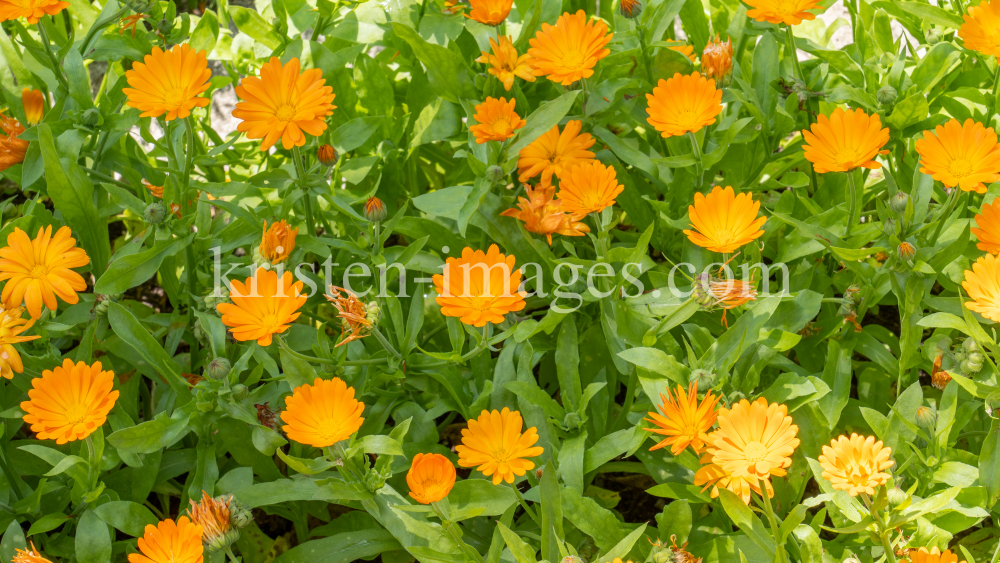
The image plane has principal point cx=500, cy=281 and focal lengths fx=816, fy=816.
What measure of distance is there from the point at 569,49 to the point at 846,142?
2.16ft

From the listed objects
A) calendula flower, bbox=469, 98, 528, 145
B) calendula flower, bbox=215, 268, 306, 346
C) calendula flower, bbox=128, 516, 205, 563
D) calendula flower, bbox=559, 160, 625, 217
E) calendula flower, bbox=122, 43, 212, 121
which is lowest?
calendula flower, bbox=128, 516, 205, 563

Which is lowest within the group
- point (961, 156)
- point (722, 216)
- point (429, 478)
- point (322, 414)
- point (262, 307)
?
point (429, 478)


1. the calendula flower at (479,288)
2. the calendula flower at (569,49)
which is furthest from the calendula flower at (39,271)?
the calendula flower at (569,49)

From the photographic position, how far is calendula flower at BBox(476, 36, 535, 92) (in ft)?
6.69

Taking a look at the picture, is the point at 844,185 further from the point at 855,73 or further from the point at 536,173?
the point at 536,173

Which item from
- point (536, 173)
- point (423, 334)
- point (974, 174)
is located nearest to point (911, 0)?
point (974, 174)

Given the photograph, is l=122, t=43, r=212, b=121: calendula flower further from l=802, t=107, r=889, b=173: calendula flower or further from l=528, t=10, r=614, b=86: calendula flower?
l=802, t=107, r=889, b=173: calendula flower

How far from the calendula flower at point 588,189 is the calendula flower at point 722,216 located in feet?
0.64

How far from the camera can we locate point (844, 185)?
2.14 metres

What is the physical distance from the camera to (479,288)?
165 cm

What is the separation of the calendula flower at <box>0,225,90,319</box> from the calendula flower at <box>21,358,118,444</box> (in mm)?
150

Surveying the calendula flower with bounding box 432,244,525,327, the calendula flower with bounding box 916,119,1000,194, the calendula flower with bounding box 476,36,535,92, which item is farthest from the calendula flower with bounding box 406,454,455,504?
the calendula flower with bounding box 916,119,1000,194

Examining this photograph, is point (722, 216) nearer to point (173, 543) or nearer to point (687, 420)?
point (687, 420)

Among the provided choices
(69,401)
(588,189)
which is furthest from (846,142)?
(69,401)
